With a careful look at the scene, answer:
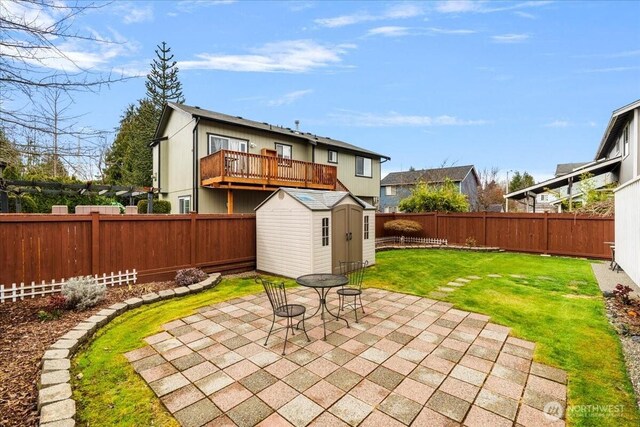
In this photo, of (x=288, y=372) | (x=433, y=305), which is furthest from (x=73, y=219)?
(x=433, y=305)

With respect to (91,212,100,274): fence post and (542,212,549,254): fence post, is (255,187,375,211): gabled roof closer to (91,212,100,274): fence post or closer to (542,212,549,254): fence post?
(91,212,100,274): fence post

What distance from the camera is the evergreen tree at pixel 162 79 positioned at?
1251 inches

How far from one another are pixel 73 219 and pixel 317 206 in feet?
18.5

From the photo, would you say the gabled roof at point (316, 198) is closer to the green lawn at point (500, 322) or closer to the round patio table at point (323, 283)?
the green lawn at point (500, 322)

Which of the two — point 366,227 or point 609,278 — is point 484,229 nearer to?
point 609,278

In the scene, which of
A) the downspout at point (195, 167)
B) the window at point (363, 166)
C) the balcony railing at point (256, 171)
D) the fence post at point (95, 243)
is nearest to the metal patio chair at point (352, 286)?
the fence post at point (95, 243)

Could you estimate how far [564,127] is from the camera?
2281 centimetres

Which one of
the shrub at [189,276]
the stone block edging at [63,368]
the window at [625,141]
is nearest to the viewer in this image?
the stone block edging at [63,368]

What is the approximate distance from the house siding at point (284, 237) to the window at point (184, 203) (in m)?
6.84

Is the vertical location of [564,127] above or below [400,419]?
above

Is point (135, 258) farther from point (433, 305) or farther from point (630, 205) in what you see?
point (630, 205)

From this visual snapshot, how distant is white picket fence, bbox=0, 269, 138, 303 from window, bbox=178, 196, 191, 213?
801cm

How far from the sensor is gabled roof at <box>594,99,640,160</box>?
11.6 m

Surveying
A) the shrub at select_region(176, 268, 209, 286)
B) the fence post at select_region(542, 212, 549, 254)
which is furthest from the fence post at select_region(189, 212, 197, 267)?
the fence post at select_region(542, 212, 549, 254)
